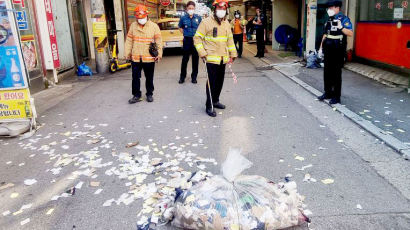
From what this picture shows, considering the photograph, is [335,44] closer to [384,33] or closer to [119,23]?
[384,33]

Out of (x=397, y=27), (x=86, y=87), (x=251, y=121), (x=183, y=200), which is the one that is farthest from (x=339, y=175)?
(x=86, y=87)

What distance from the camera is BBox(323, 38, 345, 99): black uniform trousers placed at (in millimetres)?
6898

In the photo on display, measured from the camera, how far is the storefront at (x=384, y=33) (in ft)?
29.3

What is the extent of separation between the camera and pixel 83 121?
680cm

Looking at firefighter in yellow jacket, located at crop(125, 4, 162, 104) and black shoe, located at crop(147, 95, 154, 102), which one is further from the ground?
firefighter in yellow jacket, located at crop(125, 4, 162, 104)

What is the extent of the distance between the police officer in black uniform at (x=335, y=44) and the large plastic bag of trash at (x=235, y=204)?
431cm

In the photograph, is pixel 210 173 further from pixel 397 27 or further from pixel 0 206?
pixel 397 27

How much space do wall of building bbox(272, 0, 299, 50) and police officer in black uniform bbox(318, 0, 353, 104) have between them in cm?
1072

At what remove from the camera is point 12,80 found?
20.6 feet

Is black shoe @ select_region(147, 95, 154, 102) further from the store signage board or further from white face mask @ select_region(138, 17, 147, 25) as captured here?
the store signage board

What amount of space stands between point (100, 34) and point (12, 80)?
Result: 6.20 meters

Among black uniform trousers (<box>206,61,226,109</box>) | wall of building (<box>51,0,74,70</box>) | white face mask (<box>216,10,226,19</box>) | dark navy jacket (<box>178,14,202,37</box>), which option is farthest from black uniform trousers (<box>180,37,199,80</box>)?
wall of building (<box>51,0,74,70</box>)

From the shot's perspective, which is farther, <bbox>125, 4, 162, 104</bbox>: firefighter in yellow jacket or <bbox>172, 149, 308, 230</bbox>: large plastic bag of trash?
<bbox>125, 4, 162, 104</bbox>: firefighter in yellow jacket

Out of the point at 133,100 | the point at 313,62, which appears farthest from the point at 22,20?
the point at 313,62
